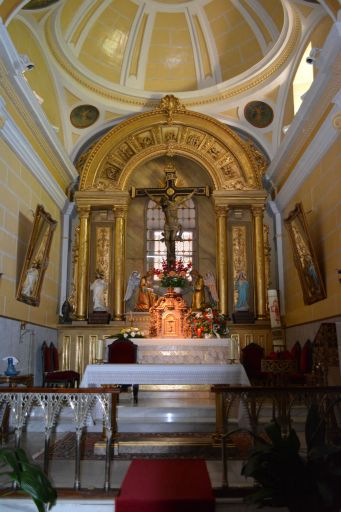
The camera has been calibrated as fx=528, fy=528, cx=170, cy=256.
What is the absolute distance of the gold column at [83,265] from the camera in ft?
38.7

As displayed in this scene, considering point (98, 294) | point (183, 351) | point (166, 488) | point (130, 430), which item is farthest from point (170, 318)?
point (166, 488)

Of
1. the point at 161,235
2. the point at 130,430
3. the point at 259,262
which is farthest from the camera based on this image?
the point at 161,235

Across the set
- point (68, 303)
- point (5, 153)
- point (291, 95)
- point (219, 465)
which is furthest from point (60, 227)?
point (219, 465)

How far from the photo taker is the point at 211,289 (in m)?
12.2

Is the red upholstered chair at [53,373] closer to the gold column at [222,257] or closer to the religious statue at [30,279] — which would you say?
the religious statue at [30,279]

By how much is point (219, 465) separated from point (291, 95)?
29.7 ft

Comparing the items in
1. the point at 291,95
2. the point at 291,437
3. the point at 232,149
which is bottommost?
the point at 291,437

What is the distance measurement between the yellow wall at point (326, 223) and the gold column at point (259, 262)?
4.47 feet

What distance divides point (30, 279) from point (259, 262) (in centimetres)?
520

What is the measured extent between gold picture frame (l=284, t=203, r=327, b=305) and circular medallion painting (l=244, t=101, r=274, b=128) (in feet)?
13.2

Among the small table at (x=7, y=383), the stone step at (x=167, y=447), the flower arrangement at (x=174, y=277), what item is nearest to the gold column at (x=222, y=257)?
the flower arrangement at (x=174, y=277)

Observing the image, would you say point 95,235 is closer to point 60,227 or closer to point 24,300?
point 60,227

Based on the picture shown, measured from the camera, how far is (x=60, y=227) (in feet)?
39.9

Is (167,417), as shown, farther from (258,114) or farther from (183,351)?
(258,114)
